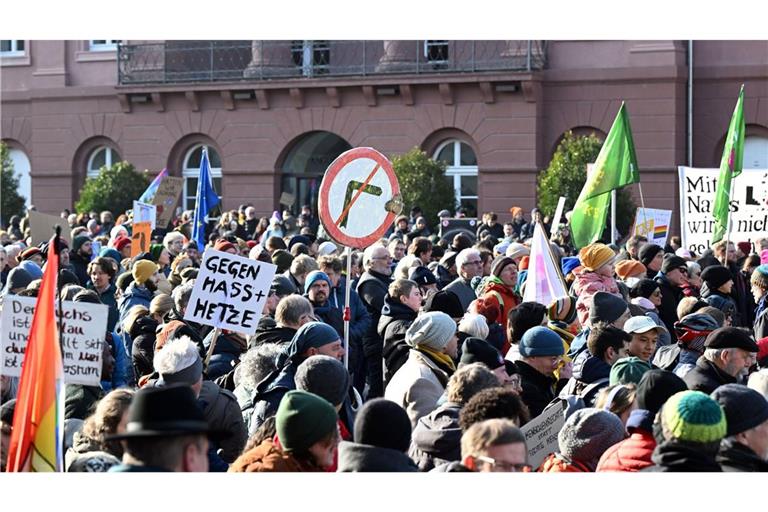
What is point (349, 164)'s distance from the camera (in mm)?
10852

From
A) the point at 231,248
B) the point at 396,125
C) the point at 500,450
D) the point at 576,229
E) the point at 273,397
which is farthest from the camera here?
the point at 396,125

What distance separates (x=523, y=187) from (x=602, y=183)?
16.9 m

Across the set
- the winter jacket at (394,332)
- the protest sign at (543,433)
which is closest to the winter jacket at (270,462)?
the protest sign at (543,433)

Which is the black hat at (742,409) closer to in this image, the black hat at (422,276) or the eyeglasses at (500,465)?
the eyeglasses at (500,465)

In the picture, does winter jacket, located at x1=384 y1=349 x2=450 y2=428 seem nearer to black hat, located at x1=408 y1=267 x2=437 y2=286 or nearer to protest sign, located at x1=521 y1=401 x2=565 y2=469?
protest sign, located at x1=521 y1=401 x2=565 y2=469

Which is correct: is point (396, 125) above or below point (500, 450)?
above

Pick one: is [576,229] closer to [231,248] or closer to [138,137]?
[231,248]

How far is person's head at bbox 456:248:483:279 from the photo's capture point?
12.7 meters

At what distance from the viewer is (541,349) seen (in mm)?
8242

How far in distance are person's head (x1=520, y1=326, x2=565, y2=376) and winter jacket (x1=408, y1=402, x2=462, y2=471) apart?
66.1 inches

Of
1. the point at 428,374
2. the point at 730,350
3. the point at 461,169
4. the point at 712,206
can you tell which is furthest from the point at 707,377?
the point at 461,169

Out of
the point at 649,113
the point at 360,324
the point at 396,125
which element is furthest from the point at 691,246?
the point at 396,125

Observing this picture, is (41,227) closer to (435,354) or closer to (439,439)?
(435,354)

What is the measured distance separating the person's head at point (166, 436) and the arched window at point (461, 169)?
95.2ft
